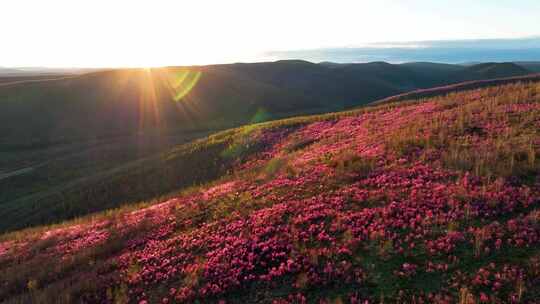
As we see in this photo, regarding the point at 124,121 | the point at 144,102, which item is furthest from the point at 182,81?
the point at 124,121

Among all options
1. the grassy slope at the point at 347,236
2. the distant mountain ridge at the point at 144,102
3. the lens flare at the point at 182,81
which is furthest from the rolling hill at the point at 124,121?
the grassy slope at the point at 347,236

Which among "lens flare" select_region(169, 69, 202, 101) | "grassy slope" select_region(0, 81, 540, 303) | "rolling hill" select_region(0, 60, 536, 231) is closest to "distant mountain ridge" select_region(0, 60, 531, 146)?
"rolling hill" select_region(0, 60, 536, 231)

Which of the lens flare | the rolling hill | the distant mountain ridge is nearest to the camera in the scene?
the rolling hill

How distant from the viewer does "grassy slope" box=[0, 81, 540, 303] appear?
7.11 m

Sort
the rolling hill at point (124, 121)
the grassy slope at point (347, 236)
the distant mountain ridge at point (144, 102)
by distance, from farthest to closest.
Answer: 1. the distant mountain ridge at point (144, 102)
2. the rolling hill at point (124, 121)
3. the grassy slope at point (347, 236)

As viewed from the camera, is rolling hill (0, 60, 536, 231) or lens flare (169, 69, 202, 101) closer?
rolling hill (0, 60, 536, 231)

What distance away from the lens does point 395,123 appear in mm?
21484

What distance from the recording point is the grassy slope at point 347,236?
7.11m

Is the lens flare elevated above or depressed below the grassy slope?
above

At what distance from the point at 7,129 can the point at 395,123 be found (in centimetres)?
8148

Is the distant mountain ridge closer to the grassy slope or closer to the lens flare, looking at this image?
the lens flare

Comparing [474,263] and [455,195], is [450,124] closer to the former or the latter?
[455,195]

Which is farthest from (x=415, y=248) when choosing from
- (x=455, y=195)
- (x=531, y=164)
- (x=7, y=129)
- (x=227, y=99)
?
(x=227, y=99)

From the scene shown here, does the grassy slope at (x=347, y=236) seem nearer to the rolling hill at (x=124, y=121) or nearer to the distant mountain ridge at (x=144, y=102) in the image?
the rolling hill at (x=124, y=121)
